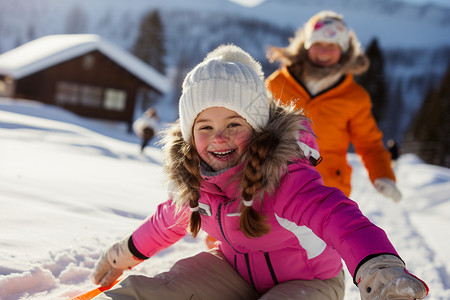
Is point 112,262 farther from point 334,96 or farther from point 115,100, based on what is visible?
point 115,100

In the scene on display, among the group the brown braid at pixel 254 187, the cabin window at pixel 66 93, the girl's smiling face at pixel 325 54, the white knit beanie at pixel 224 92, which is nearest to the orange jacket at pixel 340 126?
the girl's smiling face at pixel 325 54

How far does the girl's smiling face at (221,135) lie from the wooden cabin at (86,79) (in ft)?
69.1

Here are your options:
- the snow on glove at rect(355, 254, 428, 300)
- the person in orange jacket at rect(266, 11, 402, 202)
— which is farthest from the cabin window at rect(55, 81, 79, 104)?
the snow on glove at rect(355, 254, 428, 300)

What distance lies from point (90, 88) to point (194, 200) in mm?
23825

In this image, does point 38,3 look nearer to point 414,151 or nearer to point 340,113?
point 414,151

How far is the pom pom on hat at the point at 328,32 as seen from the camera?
3.28 m

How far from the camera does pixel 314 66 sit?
128 inches

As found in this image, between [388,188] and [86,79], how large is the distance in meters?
23.1

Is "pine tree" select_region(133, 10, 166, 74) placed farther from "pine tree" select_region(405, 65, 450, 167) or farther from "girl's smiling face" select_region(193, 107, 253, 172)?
"girl's smiling face" select_region(193, 107, 253, 172)

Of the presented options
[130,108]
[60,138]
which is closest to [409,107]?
[130,108]

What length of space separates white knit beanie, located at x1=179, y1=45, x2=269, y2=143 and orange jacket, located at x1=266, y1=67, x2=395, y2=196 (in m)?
1.23

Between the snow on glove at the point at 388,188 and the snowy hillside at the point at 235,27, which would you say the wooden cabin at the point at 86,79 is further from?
the snowy hillside at the point at 235,27

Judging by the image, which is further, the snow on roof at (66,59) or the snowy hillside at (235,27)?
the snowy hillside at (235,27)

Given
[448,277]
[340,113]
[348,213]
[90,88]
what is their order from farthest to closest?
[90,88], [340,113], [448,277], [348,213]
